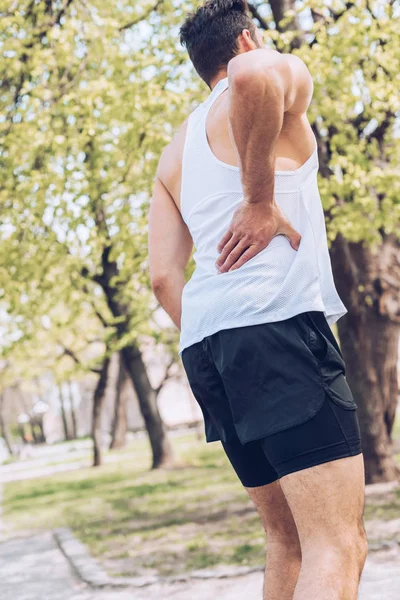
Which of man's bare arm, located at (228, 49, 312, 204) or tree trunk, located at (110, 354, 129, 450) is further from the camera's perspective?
tree trunk, located at (110, 354, 129, 450)

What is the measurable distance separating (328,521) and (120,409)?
92.8 feet

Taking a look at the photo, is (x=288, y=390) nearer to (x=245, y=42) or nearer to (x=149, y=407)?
(x=245, y=42)

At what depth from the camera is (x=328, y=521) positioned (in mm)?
2465

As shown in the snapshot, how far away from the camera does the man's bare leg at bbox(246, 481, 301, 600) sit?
2.82 metres

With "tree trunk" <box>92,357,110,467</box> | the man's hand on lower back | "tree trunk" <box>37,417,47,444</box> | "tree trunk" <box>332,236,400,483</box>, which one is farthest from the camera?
"tree trunk" <box>37,417,47,444</box>

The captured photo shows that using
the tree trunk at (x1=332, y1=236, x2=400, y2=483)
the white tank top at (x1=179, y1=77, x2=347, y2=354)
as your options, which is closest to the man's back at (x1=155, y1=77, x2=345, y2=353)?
the white tank top at (x1=179, y1=77, x2=347, y2=354)

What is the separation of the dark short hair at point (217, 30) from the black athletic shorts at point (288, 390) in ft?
2.81

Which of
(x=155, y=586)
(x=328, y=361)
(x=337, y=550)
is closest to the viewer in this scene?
(x=337, y=550)

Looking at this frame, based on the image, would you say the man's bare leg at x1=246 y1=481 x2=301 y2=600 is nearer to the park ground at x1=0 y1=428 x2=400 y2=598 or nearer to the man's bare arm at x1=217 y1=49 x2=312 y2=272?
the man's bare arm at x1=217 y1=49 x2=312 y2=272

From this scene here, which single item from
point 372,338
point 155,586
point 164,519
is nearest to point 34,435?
point 164,519

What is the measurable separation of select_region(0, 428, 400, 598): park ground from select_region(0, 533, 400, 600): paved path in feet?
0.35

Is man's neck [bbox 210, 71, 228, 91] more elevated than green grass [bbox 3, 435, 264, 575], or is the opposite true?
man's neck [bbox 210, 71, 228, 91]

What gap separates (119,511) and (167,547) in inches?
174

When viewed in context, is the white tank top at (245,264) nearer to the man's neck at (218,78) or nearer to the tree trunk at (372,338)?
the man's neck at (218,78)
